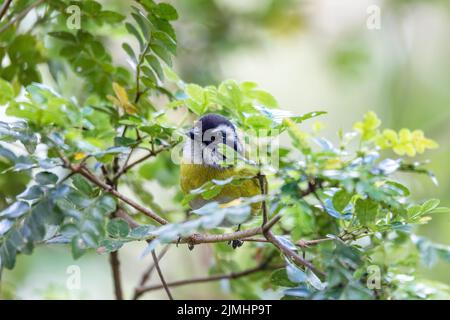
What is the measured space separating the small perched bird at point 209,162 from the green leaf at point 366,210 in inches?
28.1

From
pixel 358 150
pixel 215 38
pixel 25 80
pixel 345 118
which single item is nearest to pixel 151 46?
pixel 25 80

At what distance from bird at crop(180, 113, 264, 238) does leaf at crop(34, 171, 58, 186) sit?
2.38ft

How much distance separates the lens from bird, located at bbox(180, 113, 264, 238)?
215 cm

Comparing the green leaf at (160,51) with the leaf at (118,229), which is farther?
the green leaf at (160,51)

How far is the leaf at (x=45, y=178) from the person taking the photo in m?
1.42

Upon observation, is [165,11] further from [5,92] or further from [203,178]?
[203,178]

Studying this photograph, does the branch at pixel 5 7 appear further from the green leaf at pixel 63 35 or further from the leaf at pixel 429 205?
the leaf at pixel 429 205

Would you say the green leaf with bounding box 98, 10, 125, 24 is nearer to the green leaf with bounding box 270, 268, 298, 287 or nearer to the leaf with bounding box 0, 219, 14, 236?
the leaf with bounding box 0, 219, 14, 236

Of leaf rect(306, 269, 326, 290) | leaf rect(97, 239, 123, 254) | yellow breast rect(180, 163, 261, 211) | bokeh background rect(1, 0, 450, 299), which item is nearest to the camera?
leaf rect(306, 269, 326, 290)

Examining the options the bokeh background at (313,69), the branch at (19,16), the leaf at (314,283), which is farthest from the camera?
the bokeh background at (313,69)

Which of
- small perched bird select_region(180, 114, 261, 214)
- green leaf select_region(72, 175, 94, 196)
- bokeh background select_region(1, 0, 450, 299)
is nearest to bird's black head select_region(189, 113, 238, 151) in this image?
small perched bird select_region(180, 114, 261, 214)

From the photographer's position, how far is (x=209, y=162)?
2.23m

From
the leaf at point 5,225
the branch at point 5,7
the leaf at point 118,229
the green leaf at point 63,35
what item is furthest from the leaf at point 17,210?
the green leaf at point 63,35
